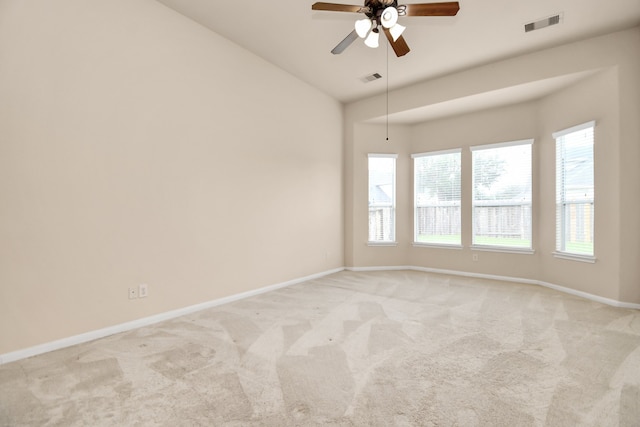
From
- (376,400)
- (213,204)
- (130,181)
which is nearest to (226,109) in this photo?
(213,204)

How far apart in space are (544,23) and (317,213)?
379cm

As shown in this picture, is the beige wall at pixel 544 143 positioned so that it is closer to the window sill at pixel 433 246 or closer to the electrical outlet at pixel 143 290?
the window sill at pixel 433 246

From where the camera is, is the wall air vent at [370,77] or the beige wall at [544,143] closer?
the beige wall at [544,143]

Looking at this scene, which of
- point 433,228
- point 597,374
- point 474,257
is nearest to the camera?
point 597,374

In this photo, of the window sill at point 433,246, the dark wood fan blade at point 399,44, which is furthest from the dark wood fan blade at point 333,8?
the window sill at point 433,246

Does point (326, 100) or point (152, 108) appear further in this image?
point (326, 100)

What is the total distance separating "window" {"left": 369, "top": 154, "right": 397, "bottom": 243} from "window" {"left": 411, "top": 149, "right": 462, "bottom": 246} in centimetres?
43

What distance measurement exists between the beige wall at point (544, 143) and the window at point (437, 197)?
150mm

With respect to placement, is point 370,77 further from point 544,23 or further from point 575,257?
point 575,257

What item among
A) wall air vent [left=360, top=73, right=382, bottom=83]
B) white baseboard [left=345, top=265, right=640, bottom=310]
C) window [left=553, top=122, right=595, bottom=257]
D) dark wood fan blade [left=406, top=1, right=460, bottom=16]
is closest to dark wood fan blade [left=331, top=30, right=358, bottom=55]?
dark wood fan blade [left=406, top=1, right=460, bottom=16]

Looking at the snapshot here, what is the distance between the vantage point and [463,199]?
212 inches

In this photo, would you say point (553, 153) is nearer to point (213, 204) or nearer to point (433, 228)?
point (433, 228)

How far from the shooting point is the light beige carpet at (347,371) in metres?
1.66

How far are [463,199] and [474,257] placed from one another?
1.02 m
